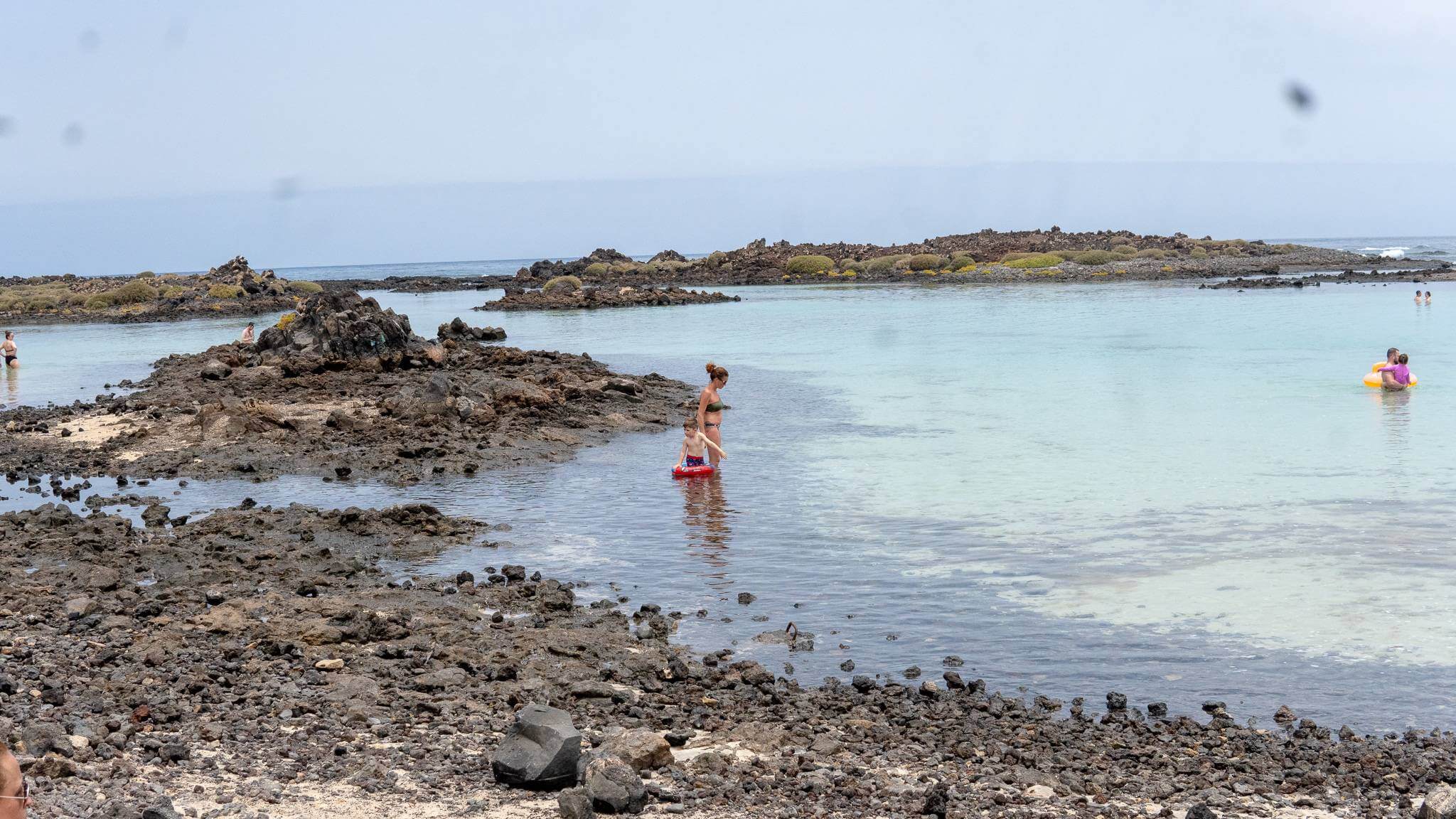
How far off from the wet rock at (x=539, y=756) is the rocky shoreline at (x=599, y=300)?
58.3 m

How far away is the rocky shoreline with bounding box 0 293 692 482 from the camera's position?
17.1 meters

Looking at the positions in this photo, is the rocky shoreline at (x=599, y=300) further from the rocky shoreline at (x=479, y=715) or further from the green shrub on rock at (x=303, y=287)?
the rocky shoreline at (x=479, y=715)

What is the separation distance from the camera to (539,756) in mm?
6023

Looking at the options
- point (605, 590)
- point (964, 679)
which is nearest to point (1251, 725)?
point (964, 679)

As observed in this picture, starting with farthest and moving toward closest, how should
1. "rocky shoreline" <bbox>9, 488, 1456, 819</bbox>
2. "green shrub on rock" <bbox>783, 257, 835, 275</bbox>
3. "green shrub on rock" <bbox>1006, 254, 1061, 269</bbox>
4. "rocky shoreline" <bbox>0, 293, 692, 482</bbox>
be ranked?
"green shrub on rock" <bbox>783, 257, 835, 275</bbox> < "green shrub on rock" <bbox>1006, 254, 1061, 269</bbox> < "rocky shoreline" <bbox>0, 293, 692, 482</bbox> < "rocky shoreline" <bbox>9, 488, 1456, 819</bbox>

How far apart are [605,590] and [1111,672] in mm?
4137

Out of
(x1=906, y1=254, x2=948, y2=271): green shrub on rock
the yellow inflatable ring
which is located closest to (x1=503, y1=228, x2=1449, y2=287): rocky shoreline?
(x1=906, y1=254, x2=948, y2=271): green shrub on rock

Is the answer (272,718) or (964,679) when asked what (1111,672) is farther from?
(272,718)

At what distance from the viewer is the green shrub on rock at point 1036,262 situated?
3509 inches

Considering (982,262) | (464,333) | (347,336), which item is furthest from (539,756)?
(982,262)

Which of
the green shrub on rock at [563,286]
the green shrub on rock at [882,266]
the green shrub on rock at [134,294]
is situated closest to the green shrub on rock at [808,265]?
the green shrub on rock at [882,266]

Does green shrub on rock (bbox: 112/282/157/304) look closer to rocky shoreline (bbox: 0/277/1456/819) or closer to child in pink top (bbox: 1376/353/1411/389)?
rocky shoreline (bbox: 0/277/1456/819)

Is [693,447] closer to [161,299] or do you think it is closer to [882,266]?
[161,299]

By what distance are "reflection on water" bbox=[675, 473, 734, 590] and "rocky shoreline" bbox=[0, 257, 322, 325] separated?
4953cm
